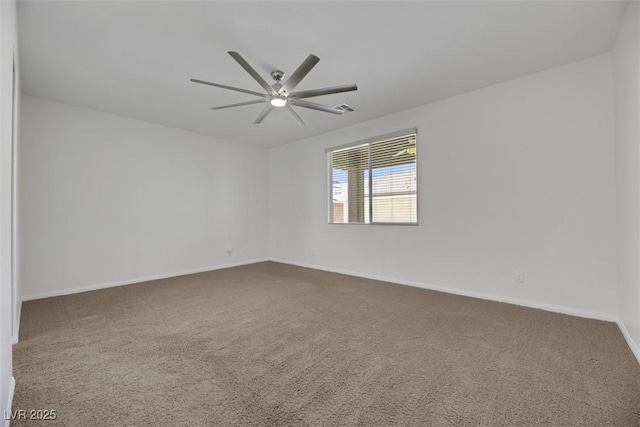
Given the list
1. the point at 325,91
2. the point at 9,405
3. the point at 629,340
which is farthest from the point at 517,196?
the point at 9,405

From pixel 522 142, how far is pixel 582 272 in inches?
58.2

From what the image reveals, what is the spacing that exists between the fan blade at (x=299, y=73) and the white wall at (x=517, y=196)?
2.18m

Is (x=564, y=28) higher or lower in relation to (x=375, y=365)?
higher

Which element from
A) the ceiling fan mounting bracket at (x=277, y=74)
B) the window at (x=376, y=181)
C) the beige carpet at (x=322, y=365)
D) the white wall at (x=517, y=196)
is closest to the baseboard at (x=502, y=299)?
the white wall at (x=517, y=196)

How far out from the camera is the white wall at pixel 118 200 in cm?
354

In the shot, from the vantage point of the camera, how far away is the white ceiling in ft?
6.76

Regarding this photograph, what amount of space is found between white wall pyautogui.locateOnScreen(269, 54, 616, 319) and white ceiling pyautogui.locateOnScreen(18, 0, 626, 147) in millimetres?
331

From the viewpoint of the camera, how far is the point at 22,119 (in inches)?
136

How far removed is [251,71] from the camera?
2217mm

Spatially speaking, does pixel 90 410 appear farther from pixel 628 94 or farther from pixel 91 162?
pixel 628 94

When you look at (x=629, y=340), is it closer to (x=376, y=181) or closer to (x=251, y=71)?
(x=376, y=181)

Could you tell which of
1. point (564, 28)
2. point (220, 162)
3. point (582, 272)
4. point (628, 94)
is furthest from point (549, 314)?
point (220, 162)

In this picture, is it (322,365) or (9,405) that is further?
(322,365)

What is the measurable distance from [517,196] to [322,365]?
9.33 ft
